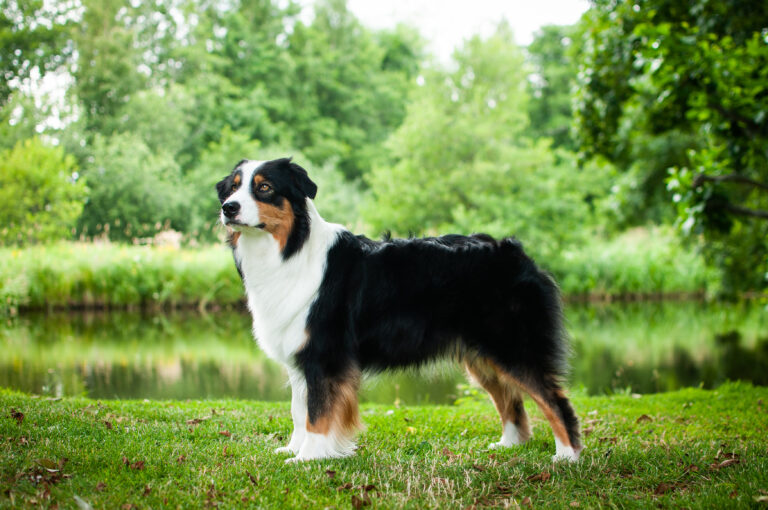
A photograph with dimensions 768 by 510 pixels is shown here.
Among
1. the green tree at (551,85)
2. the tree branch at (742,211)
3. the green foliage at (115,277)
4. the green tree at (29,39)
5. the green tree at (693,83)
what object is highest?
the green tree at (551,85)

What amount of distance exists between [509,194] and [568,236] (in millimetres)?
1970

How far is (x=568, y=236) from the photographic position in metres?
16.5

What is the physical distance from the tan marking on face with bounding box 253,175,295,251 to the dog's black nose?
0.39ft

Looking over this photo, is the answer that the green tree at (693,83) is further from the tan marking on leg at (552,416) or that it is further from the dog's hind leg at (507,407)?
the tan marking on leg at (552,416)

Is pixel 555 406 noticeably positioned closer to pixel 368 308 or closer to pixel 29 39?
pixel 368 308

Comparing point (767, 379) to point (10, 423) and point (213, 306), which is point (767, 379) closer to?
point (10, 423)

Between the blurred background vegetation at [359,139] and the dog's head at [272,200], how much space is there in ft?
10.6

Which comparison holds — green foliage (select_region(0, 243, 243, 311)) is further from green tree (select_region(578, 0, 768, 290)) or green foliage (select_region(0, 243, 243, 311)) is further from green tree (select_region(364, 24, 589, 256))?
green tree (select_region(578, 0, 768, 290))

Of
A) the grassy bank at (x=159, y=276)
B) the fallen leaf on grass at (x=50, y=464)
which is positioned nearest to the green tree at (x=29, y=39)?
the grassy bank at (x=159, y=276)

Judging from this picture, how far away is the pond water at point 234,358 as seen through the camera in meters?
6.80

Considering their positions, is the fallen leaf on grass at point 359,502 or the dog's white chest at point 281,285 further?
the dog's white chest at point 281,285

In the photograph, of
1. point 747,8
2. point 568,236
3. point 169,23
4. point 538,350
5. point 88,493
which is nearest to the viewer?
point 88,493

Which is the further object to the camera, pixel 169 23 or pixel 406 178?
pixel 169 23

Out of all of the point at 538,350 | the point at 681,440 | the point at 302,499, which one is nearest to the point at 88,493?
the point at 302,499
